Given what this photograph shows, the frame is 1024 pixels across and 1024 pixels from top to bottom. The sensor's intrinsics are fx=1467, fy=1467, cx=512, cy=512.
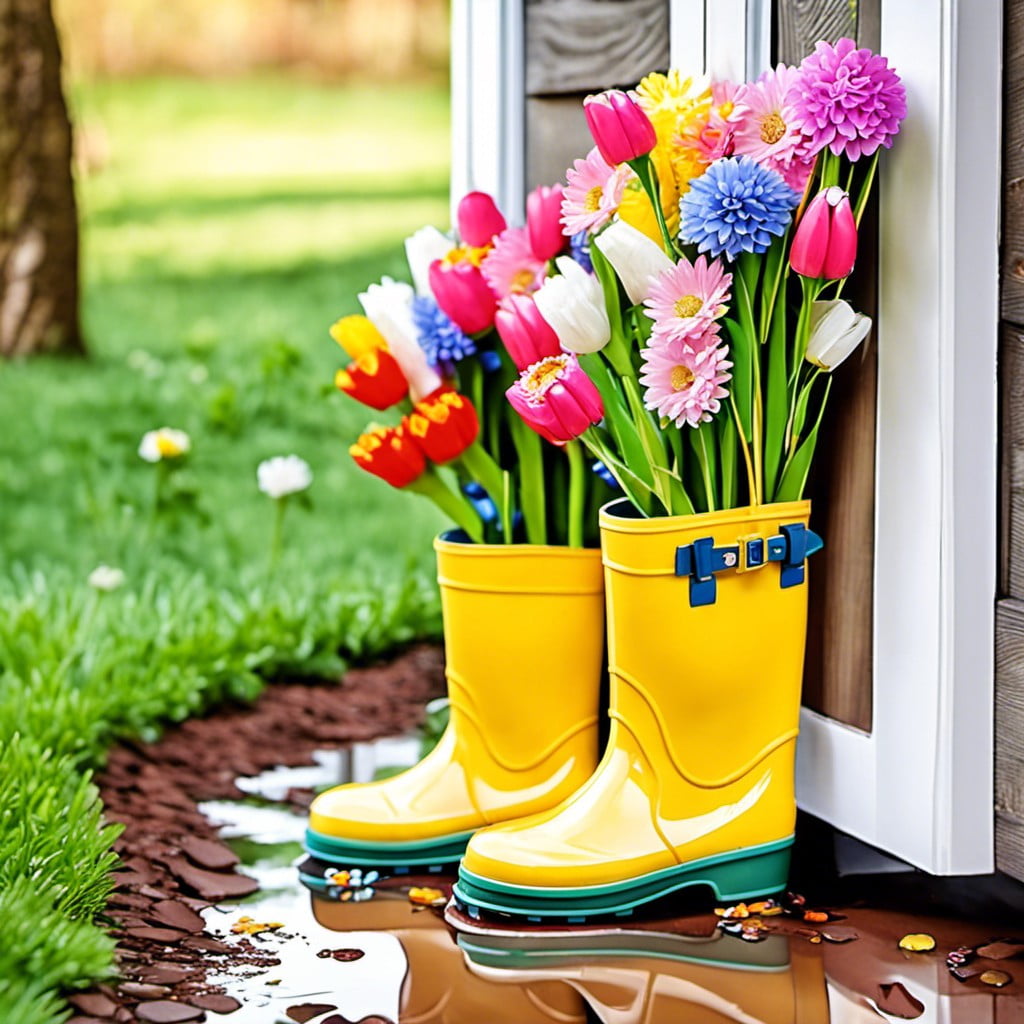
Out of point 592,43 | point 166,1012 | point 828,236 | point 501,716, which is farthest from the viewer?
point 592,43

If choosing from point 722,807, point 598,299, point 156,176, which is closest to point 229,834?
point 722,807

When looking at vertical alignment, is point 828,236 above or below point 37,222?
below

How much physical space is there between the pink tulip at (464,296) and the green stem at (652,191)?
0.80 feet

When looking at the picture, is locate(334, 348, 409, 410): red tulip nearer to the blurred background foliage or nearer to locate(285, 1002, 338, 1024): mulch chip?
locate(285, 1002, 338, 1024): mulch chip

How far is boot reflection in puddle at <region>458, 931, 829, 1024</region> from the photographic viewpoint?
114cm

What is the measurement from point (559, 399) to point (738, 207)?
0.22 metres

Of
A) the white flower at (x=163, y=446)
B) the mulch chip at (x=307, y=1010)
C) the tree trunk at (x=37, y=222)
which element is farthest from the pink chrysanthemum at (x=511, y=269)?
the tree trunk at (x=37, y=222)

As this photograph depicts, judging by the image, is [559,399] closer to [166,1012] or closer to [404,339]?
[404,339]

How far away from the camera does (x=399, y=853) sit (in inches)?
56.9

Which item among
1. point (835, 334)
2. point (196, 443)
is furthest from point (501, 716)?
point (196, 443)

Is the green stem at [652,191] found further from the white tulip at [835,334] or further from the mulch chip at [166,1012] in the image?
the mulch chip at [166,1012]

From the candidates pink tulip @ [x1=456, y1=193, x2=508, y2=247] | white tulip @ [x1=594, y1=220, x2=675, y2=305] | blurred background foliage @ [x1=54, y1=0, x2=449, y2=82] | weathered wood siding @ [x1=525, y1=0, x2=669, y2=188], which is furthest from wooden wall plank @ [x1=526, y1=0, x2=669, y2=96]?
blurred background foliage @ [x1=54, y1=0, x2=449, y2=82]

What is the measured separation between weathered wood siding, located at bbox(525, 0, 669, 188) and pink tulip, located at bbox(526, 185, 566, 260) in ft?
1.02

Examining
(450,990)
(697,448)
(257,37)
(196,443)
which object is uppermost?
(257,37)
